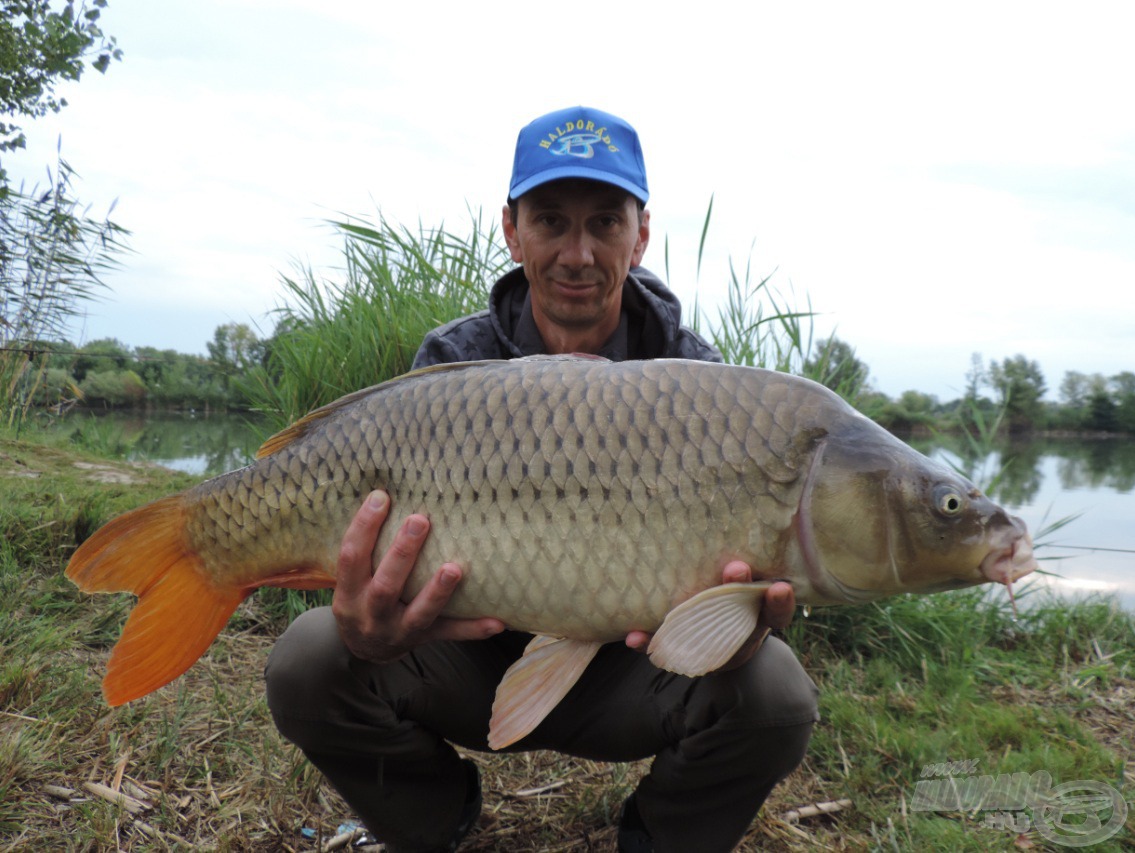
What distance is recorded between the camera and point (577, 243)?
1.84 meters

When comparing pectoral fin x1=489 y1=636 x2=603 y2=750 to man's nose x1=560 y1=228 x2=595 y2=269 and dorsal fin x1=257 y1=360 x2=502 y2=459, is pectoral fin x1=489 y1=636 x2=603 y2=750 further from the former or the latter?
man's nose x1=560 y1=228 x2=595 y2=269

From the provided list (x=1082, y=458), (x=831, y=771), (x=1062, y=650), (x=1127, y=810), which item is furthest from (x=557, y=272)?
(x=1082, y=458)

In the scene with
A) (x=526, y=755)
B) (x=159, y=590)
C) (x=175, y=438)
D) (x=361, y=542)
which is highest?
(x=361, y=542)

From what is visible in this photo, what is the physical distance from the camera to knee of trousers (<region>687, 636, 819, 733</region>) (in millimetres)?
1371

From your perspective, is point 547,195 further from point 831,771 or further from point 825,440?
point 831,771

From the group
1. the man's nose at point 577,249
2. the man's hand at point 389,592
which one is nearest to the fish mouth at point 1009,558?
the man's hand at point 389,592

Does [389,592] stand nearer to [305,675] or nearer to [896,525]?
[305,675]

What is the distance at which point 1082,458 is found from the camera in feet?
48.5

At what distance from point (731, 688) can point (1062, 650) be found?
6.25 feet

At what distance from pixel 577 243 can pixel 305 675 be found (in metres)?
1.03

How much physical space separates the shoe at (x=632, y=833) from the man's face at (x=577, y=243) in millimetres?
1017

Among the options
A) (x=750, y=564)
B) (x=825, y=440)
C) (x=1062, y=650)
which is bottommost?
(x=1062, y=650)

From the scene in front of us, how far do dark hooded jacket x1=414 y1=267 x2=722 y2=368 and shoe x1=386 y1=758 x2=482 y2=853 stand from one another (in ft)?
2.86
